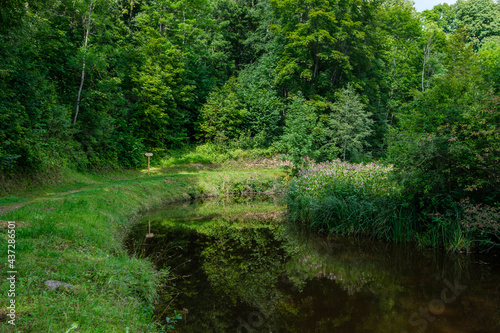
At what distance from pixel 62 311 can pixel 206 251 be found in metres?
5.46

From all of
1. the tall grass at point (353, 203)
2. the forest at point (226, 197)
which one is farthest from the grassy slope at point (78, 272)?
the tall grass at point (353, 203)

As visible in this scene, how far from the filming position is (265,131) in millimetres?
31641

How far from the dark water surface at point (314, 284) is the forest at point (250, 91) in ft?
6.83

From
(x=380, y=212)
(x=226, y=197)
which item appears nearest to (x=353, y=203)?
(x=380, y=212)

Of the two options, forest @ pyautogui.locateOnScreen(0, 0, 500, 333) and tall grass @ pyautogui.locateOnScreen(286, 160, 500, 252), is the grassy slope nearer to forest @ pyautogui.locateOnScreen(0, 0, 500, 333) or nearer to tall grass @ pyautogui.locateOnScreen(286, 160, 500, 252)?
forest @ pyautogui.locateOnScreen(0, 0, 500, 333)

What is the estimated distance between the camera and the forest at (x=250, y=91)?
8727mm

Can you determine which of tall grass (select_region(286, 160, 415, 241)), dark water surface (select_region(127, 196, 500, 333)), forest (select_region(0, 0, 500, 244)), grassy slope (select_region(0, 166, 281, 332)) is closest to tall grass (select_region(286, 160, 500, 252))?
tall grass (select_region(286, 160, 415, 241))

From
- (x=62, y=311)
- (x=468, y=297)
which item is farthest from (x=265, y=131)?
(x=62, y=311)

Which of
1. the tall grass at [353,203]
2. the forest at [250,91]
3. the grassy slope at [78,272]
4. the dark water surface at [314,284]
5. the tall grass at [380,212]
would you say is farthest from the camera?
the tall grass at [353,203]

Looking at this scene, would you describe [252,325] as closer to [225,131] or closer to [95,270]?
[95,270]

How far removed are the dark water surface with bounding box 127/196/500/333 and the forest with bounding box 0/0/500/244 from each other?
208 cm

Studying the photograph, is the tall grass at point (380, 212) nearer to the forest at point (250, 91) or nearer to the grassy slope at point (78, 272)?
Result: the forest at point (250, 91)

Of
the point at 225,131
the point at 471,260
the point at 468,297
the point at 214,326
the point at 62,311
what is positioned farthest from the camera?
the point at 225,131

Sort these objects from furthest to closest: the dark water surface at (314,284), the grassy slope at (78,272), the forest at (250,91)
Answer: the forest at (250,91) → the dark water surface at (314,284) → the grassy slope at (78,272)
